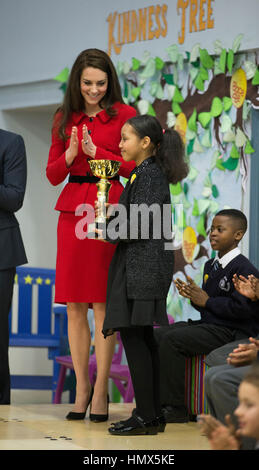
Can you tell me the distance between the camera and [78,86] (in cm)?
409

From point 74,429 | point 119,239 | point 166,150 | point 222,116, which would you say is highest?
point 222,116

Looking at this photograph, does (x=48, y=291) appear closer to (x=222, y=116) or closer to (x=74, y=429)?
(x=222, y=116)

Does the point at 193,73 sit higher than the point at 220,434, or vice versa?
the point at 193,73

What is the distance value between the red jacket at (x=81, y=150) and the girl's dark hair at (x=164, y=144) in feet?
0.87

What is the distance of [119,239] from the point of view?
143 inches

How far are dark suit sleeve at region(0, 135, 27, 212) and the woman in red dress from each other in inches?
21.3

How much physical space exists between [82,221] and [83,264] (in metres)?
0.20

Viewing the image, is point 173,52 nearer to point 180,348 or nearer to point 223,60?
point 223,60

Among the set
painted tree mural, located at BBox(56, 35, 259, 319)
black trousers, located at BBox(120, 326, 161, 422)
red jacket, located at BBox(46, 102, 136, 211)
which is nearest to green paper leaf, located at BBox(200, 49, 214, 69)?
painted tree mural, located at BBox(56, 35, 259, 319)

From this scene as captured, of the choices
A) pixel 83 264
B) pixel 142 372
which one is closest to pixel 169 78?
pixel 83 264

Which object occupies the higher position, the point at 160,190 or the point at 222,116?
the point at 222,116

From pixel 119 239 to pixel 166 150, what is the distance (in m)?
0.47
